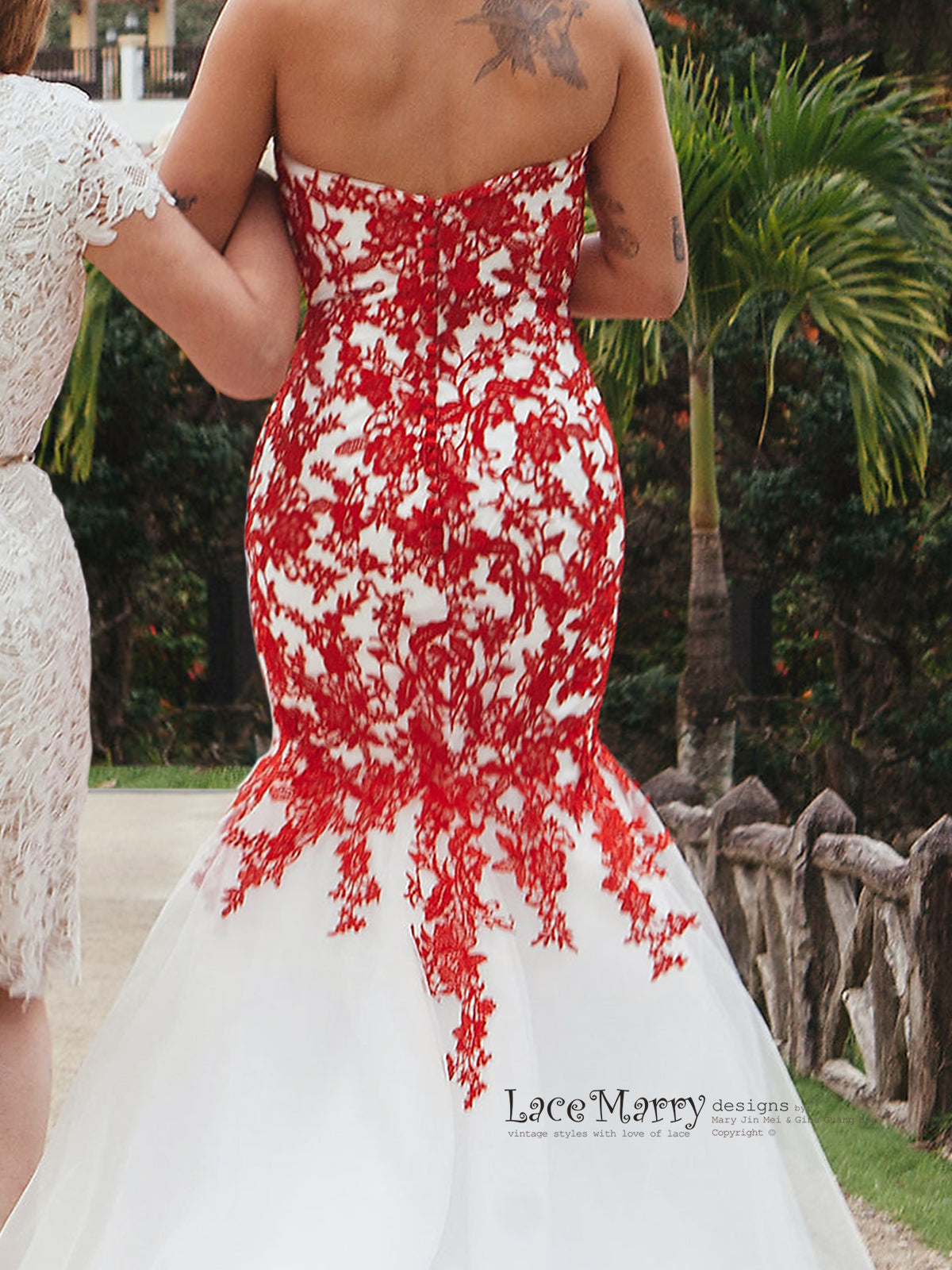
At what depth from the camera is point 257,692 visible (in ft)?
24.0

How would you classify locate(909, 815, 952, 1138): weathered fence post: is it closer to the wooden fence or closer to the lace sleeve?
the wooden fence

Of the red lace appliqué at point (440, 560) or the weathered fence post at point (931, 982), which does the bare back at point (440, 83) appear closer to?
the red lace appliqué at point (440, 560)

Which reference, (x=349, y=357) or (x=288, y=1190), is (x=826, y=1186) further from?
(x=349, y=357)

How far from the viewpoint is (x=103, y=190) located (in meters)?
1.43

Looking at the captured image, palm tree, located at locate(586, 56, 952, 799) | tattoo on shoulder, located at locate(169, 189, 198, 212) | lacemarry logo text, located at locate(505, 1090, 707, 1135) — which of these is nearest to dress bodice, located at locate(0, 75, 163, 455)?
tattoo on shoulder, located at locate(169, 189, 198, 212)

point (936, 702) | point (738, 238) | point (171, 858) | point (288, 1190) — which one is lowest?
point (171, 858)

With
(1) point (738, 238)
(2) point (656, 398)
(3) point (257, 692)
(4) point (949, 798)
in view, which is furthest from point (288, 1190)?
(3) point (257, 692)

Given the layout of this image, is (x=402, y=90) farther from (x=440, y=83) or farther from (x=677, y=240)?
(x=677, y=240)

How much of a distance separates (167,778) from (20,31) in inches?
238

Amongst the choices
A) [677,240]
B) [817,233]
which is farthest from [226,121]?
[817,233]

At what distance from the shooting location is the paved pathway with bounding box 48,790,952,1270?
8.11ft

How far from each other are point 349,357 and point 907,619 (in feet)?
15.7

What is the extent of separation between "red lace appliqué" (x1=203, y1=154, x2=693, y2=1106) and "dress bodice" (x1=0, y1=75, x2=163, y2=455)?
A: 0.25 meters

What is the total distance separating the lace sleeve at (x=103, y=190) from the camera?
1.42 m
